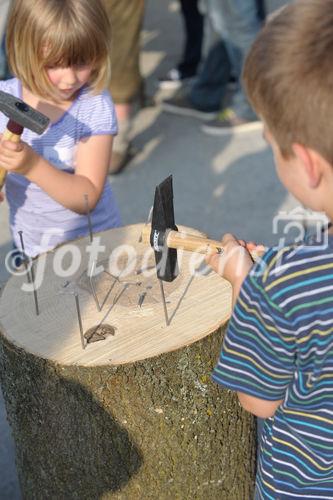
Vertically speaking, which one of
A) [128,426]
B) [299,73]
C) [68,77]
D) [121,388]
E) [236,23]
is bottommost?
[236,23]

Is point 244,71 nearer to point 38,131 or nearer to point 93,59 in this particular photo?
point 38,131

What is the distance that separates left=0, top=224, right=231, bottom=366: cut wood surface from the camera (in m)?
2.26

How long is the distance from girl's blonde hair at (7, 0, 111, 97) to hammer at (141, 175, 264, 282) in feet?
2.31

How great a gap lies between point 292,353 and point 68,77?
1.44 meters

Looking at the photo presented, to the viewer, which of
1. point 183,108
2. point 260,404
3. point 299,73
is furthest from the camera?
point 183,108

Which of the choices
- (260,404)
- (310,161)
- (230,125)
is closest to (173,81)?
(230,125)

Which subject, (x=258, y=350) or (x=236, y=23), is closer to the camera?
(x=258, y=350)

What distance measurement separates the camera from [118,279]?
256cm

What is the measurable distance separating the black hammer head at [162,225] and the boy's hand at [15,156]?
576 mm

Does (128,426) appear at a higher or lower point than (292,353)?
lower

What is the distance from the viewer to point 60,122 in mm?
2854

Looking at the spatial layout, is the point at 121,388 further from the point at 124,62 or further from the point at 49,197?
the point at 124,62

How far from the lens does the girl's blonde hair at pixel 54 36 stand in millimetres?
2580

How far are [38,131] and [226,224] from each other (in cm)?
228
